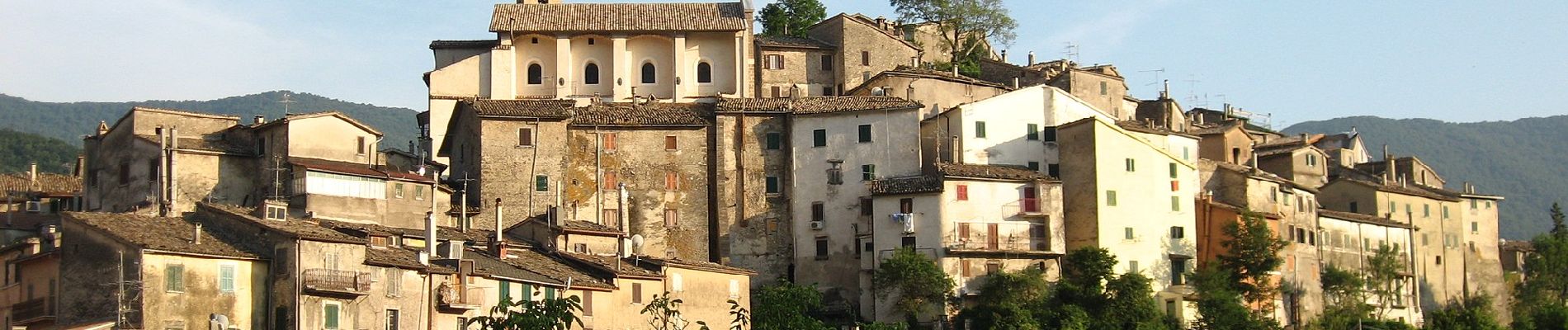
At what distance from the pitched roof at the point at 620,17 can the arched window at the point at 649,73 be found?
1.37m

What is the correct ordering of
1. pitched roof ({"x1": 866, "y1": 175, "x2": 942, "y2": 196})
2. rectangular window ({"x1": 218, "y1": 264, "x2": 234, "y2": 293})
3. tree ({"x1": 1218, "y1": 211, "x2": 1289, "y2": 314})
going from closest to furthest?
rectangular window ({"x1": 218, "y1": 264, "x2": 234, "y2": 293}) < pitched roof ({"x1": 866, "y1": 175, "x2": 942, "y2": 196}) < tree ({"x1": 1218, "y1": 211, "x2": 1289, "y2": 314})

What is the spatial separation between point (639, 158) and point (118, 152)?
1657 cm

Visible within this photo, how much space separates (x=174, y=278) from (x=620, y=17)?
113ft

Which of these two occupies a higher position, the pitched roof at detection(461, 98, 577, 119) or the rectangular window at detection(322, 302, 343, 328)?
the pitched roof at detection(461, 98, 577, 119)

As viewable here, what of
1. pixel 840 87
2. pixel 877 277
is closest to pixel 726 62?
pixel 840 87

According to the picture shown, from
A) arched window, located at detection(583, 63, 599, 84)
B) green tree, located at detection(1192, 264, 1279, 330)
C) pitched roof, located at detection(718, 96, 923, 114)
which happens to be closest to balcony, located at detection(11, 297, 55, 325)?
pitched roof, located at detection(718, 96, 923, 114)

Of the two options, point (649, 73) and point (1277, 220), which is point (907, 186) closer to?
point (649, 73)

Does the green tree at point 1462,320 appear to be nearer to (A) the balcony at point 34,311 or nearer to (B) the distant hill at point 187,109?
(A) the balcony at point 34,311

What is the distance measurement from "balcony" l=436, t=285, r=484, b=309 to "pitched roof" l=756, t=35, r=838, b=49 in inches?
1149

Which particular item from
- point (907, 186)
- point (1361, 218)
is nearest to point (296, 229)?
point (907, 186)

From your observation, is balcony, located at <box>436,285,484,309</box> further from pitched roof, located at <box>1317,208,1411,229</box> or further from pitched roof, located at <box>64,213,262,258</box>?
pitched roof, located at <box>1317,208,1411,229</box>

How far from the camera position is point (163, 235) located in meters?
48.4

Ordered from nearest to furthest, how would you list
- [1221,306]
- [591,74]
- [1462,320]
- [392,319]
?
[392,319]
[1221,306]
[1462,320]
[591,74]

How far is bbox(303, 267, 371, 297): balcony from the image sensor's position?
48.3 metres
